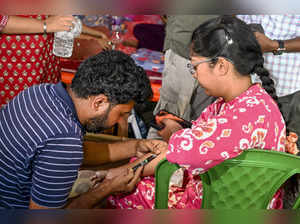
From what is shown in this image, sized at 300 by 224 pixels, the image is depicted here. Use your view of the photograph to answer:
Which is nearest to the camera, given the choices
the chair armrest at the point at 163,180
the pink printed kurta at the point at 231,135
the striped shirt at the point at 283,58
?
the pink printed kurta at the point at 231,135

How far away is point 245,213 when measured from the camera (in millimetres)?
149

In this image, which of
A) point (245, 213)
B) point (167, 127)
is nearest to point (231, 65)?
point (167, 127)

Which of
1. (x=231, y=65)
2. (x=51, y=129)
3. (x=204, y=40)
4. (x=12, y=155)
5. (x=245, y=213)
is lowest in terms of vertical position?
(x=12, y=155)

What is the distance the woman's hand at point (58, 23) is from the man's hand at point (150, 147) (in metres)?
0.83

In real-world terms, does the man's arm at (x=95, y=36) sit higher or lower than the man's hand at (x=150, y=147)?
higher

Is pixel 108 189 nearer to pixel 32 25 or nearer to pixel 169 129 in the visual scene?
pixel 169 129

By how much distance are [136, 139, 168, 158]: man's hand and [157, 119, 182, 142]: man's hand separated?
0.21 meters

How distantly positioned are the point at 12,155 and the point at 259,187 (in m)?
1.00

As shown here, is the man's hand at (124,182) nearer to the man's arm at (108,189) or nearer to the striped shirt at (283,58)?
the man's arm at (108,189)

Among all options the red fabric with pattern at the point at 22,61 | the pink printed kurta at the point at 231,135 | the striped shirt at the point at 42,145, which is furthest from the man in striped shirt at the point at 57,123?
the red fabric with pattern at the point at 22,61

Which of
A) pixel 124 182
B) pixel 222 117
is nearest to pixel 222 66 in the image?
pixel 222 117

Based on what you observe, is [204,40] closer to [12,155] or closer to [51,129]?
[51,129]

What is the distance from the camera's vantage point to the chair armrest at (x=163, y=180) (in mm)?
1595

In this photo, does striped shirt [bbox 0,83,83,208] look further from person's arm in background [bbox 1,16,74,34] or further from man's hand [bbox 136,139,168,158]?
person's arm in background [bbox 1,16,74,34]
